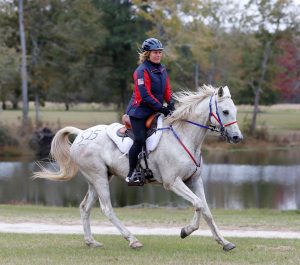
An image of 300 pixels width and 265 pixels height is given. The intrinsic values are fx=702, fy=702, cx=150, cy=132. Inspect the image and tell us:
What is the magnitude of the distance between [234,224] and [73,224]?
351 centimetres

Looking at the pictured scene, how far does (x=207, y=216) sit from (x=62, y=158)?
306 centimetres

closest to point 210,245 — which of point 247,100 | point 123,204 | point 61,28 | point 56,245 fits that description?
point 56,245

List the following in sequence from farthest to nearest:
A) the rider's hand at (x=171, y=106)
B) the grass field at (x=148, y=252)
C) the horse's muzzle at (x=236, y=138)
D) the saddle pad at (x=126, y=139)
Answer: the rider's hand at (x=171, y=106) → the saddle pad at (x=126, y=139) → the horse's muzzle at (x=236, y=138) → the grass field at (x=148, y=252)

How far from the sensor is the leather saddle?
10805 mm

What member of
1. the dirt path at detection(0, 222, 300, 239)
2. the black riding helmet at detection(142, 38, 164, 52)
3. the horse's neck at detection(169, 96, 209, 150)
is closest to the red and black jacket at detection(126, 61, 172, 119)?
the black riding helmet at detection(142, 38, 164, 52)

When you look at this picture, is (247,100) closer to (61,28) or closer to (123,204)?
(61,28)

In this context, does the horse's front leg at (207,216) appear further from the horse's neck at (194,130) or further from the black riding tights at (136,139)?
the black riding tights at (136,139)

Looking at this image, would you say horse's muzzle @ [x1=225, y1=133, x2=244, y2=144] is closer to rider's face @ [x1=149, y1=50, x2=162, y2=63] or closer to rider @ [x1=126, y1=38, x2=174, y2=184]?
rider @ [x1=126, y1=38, x2=174, y2=184]

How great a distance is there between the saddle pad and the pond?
13.9 meters

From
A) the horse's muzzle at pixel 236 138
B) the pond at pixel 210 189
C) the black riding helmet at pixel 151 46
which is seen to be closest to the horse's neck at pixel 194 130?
the horse's muzzle at pixel 236 138

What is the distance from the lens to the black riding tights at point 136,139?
35.0 feet

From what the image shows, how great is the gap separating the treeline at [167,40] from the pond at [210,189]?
1780cm

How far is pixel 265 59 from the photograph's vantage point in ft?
188

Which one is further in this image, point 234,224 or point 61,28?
point 61,28
